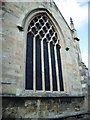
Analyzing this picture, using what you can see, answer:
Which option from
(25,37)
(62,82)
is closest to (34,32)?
(25,37)

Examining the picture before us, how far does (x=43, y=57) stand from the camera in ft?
22.7

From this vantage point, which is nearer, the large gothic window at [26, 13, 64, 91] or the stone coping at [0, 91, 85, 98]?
the stone coping at [0, 91, 85, 98]

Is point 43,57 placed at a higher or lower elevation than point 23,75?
higher

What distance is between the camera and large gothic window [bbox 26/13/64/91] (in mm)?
6246

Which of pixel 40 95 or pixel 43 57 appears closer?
pixel 40 95

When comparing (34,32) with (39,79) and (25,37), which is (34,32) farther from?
(39,79)

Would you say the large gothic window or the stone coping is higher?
the large gothic window

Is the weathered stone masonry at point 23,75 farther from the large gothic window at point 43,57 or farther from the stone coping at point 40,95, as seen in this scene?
the large gothic window at point 43,57

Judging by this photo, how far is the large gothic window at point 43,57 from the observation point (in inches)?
246

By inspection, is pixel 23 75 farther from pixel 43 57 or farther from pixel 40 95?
pixel 43 57

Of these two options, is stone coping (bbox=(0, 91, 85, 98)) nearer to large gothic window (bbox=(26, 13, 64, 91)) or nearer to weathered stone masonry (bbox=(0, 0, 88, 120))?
weathered stone masonry (bbox=(0, 0, 88, 120))

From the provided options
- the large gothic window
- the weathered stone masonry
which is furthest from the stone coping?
the large gothic window

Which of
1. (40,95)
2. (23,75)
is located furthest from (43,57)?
(40,95)

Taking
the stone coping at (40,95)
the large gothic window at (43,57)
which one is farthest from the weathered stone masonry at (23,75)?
the large gothic window at (43,57)
